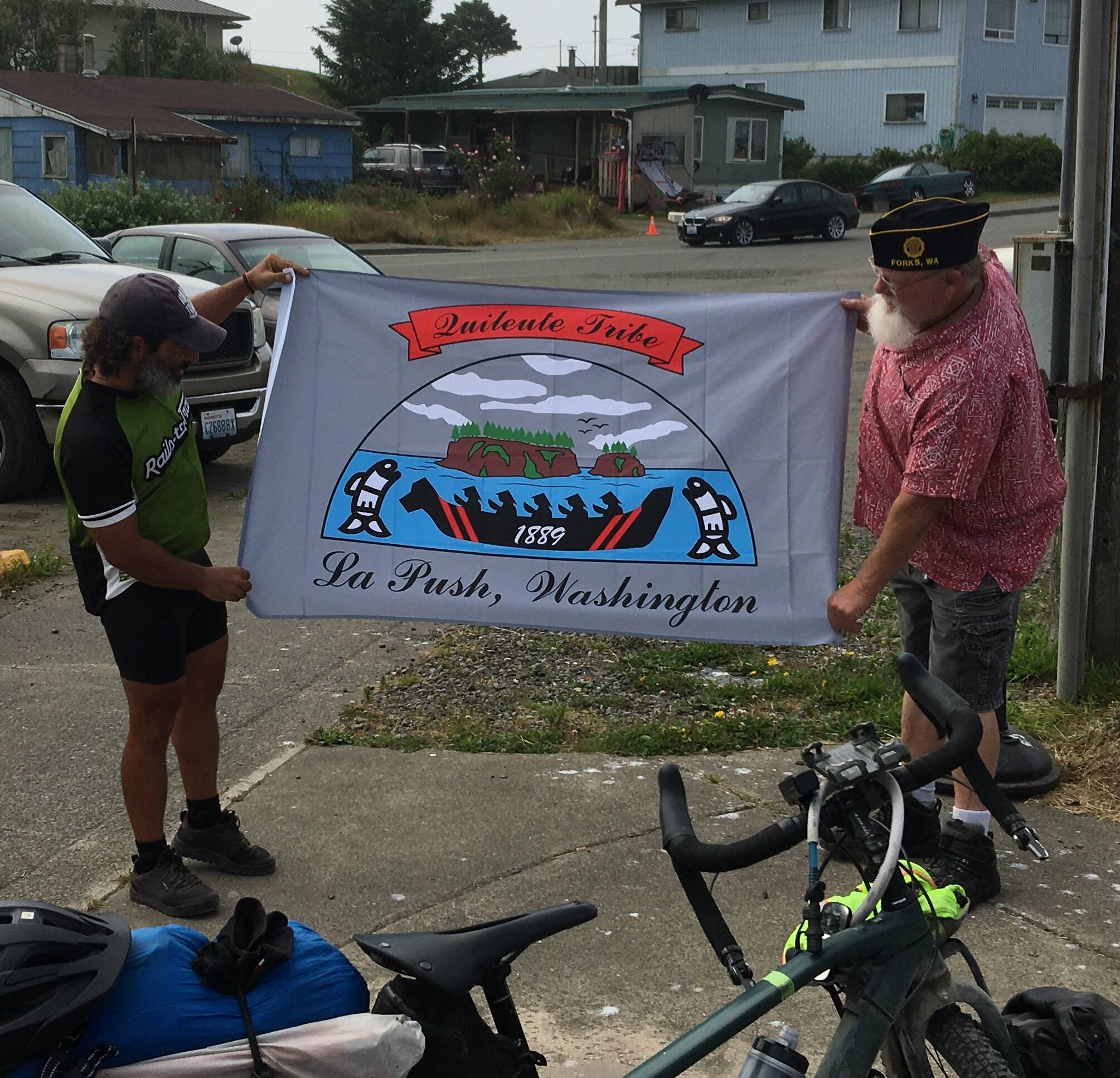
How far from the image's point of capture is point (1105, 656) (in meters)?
5.44

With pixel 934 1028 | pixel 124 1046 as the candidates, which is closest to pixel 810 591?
pixel 934 1028

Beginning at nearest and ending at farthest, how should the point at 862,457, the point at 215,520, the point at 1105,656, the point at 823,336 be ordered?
→ the point at 862,457, the point at 823,336, the point at 1105,656, the point at 215,520

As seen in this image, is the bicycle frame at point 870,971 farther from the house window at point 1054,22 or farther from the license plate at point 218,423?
the house window at point 1054,22

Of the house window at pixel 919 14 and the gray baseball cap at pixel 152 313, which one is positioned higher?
the house window at pixel 919 14

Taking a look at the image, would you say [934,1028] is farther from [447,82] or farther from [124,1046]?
[447,82]

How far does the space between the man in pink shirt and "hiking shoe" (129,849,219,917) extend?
81.0 inches

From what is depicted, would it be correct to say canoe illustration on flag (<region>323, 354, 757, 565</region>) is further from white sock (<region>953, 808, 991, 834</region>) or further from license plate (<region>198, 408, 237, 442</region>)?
license plate (<region>198, 408, 237, 442</region>)

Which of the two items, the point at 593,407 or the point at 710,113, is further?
the point at 710,113

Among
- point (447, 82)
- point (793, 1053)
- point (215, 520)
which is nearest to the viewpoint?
point (793, 1053)

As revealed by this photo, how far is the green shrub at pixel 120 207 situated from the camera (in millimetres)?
21188

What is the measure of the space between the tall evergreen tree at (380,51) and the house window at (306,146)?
87.2 ft

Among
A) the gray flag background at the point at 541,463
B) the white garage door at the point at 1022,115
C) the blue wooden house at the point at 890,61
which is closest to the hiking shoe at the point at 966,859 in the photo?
the gray flag background at the point at 541,463

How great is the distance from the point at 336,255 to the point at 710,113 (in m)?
40.2

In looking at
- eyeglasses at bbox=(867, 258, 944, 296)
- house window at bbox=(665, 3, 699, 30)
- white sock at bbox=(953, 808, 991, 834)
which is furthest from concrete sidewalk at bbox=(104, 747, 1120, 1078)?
house window at bbox=(665, 3, 699, 30)
